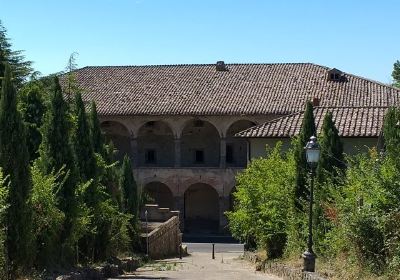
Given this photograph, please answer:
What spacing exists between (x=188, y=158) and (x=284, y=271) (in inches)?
1162

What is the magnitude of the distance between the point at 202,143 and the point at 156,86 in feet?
16.3

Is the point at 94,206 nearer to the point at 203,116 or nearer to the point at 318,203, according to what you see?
the point at 318,203

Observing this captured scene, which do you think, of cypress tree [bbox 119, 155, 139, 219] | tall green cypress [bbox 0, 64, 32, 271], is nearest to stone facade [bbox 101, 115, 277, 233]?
cypress tree [bbox 119, 155, 139, 219]

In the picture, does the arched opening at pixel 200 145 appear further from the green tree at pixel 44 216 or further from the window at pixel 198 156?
the green tree at pixel 44 216

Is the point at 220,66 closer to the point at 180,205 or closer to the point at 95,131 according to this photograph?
the point at 180,205

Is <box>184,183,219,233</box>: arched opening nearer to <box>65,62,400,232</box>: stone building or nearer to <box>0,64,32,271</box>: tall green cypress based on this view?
<box>65,62,400,232</box>: stone building

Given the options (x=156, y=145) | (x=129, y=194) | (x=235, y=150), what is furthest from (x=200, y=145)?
(x=129, y=194)

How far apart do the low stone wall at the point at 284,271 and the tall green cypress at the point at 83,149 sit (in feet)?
17.7

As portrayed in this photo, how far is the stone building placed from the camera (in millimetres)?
41375

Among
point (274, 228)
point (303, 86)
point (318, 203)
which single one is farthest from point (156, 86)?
point (318, 203)

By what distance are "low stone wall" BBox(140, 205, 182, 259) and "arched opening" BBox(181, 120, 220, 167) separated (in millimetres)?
10698

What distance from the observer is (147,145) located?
4625 centimetres

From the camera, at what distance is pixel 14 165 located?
11.9m

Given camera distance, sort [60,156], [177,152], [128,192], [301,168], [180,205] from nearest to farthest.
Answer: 1. [60,156]
2. [301,168]
3. [128,192]
4. [177,152]
5. [180,205]
